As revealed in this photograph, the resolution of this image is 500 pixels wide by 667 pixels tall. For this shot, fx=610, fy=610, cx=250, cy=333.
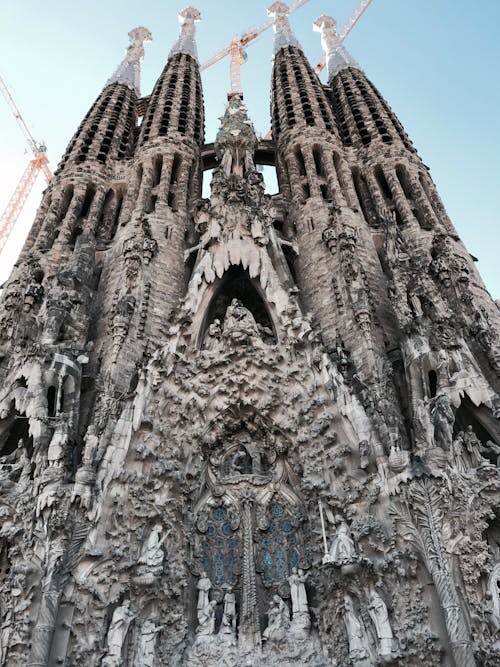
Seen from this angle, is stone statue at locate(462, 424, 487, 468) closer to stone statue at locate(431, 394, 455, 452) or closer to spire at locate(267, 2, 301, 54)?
stone statue at locate(431, 394, 455, 452)

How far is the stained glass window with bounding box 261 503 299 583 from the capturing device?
972 centimetres

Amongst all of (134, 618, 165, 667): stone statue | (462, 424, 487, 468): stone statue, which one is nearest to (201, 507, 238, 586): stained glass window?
(134, 618, 165, 667): stone statue

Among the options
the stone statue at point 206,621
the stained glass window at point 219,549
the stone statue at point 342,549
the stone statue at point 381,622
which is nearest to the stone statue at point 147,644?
the stone statue at point 206,621

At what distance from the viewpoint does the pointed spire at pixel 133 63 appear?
23875 millimetres

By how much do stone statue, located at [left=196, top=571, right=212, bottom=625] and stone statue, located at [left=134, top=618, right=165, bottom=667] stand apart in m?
0.82

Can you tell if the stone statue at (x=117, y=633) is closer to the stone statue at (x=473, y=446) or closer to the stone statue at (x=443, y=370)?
the stone statue at (x=473, y=446)

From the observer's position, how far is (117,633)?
26.3 feet

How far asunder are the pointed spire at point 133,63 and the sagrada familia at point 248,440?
9.78 m

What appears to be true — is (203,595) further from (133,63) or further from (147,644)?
(133,63)

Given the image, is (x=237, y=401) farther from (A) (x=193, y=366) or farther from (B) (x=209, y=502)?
(B) (x=209, y=502)

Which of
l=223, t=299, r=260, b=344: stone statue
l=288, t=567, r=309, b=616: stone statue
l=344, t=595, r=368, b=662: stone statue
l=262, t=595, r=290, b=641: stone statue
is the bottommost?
l=344, t=595, r=368, b=662: stone statue

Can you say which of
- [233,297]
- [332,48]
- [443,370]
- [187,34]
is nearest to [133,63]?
[187,34]

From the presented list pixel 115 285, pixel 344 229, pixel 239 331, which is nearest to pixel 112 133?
pixel 115 285

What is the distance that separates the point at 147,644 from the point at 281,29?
87.2ft
